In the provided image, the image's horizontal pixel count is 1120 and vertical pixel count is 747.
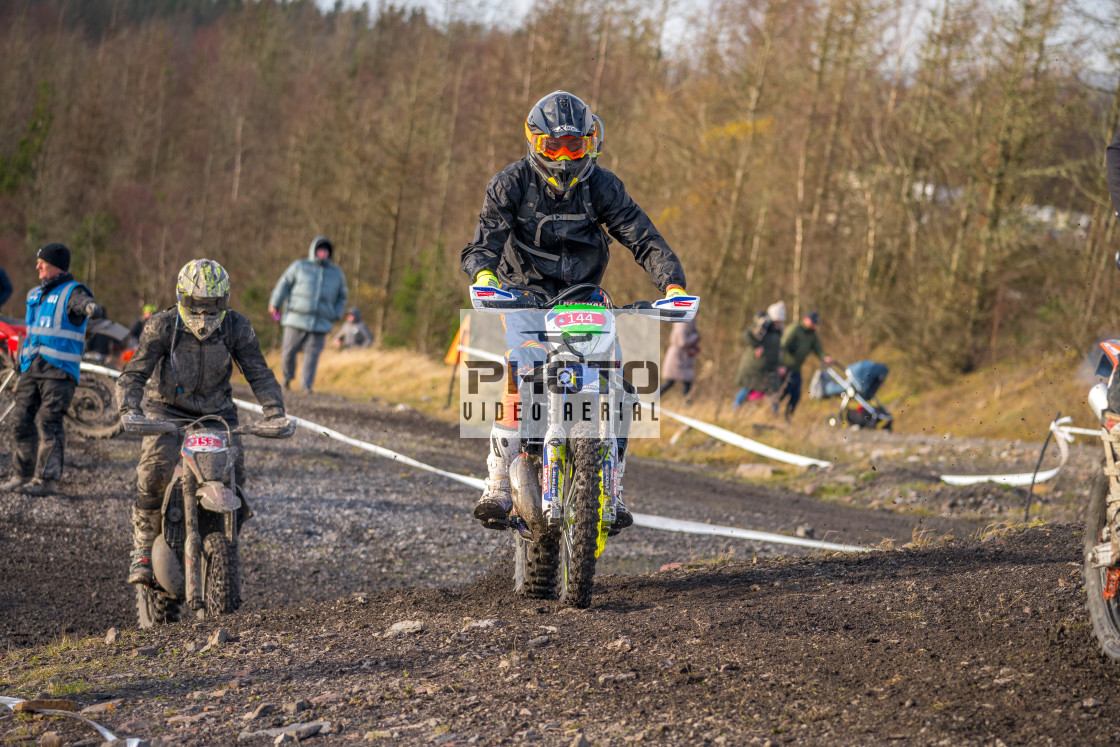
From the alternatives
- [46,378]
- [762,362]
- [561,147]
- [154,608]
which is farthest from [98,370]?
[762,362]

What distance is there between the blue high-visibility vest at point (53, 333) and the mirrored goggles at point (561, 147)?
5.93 meters

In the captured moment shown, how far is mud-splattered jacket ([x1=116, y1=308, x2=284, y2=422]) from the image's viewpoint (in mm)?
6500

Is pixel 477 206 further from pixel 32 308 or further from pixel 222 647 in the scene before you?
pixel 222 647

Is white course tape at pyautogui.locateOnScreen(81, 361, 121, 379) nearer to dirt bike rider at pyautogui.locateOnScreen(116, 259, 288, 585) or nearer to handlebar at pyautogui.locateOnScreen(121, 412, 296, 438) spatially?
dirt bike rider at pyautogui.locateOnScreen(116, 259, 288, 585)

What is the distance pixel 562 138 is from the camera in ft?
18.4

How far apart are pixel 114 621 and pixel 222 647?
7.96 ft

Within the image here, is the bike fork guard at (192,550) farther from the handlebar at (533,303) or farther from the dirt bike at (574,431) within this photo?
the handlebar at (533,303)

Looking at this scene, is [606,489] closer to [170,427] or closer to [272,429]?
[272,429]

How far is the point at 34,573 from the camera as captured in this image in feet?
24.9

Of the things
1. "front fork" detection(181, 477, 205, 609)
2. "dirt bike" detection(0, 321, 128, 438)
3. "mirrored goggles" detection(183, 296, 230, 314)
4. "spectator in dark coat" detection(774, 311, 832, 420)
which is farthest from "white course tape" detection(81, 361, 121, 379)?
"spectator in dark coat" detection(774, 311, 832, 420)

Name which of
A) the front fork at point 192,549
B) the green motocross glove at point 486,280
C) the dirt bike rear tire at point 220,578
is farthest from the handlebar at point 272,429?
the green motocross glove at point 486,280

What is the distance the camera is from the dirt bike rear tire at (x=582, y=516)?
16.9 feet

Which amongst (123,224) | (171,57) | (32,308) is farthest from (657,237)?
(171,57)

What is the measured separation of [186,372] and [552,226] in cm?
258
